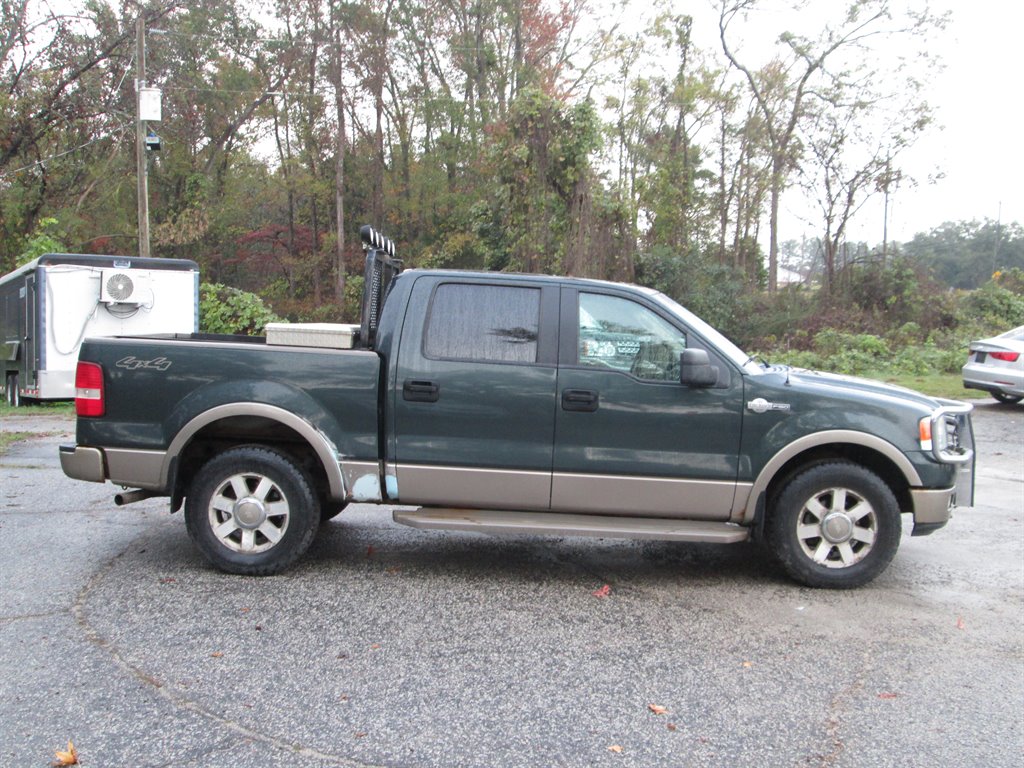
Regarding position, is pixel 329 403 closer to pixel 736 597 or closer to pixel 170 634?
pixel 170 634

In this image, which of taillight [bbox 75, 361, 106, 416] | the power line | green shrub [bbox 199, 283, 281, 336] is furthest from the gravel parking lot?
the power line

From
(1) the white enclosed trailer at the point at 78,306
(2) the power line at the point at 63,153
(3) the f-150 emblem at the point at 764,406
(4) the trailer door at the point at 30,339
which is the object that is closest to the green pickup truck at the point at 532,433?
(3) the f-150 emblem at the point at 764,406

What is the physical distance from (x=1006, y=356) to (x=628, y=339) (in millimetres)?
11546

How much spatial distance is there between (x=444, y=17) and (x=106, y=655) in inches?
1448

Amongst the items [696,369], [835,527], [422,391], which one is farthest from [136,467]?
[835,527]

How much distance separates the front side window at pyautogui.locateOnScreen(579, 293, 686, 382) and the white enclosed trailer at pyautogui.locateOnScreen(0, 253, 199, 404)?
11.7 metres

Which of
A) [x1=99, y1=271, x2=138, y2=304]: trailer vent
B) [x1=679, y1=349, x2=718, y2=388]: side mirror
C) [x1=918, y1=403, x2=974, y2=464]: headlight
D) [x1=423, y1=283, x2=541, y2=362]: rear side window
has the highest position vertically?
[x1=99, y1=271, x2=138, y2=304]: trailer vent

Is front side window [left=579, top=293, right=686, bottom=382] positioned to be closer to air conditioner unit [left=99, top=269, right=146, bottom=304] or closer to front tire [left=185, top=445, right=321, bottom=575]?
front tire [left=185, top=445, right=321, bottom=575]

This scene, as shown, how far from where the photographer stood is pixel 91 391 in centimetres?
562

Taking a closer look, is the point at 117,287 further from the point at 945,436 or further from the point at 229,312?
the point at 945,436

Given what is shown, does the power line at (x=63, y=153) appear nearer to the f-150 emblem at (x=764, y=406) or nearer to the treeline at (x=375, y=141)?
the treeline at (x=375, y=141)

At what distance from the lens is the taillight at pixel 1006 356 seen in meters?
14.6

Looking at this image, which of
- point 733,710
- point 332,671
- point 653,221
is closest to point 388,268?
point 332,671

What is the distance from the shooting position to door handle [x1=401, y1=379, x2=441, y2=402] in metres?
5.54
